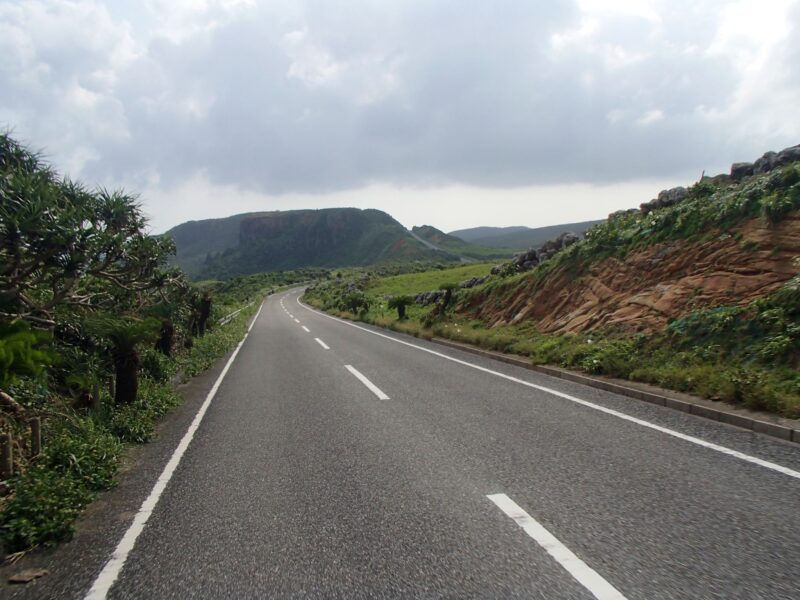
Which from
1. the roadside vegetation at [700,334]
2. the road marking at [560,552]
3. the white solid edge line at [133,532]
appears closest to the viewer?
the road marking at [560,552]

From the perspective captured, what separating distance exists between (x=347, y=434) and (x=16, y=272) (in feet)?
17.7

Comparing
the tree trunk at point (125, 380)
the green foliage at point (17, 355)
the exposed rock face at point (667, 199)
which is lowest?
the tree trunk at point (125, 380)

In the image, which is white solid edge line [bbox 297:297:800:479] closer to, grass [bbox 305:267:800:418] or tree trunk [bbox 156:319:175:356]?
grass [bbox 305:267:800:418]

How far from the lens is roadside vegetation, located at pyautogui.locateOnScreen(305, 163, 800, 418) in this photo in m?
7.11

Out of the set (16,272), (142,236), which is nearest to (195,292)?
(142,236)

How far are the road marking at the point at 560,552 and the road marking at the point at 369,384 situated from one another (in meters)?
4.58

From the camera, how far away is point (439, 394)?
8625 millimetres

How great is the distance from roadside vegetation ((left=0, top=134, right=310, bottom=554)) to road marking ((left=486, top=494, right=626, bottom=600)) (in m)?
3.45

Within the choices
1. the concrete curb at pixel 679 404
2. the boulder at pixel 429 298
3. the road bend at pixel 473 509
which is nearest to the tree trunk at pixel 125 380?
the road bend at pixel 473 509

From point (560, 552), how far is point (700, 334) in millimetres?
7350

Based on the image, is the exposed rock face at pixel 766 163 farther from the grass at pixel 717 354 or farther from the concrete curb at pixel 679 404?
the concrete curb at pixel 679 404

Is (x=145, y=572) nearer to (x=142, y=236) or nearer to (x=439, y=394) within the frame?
(x=439, y=394)

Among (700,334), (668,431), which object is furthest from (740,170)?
(668,431)

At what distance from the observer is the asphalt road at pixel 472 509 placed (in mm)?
3045
